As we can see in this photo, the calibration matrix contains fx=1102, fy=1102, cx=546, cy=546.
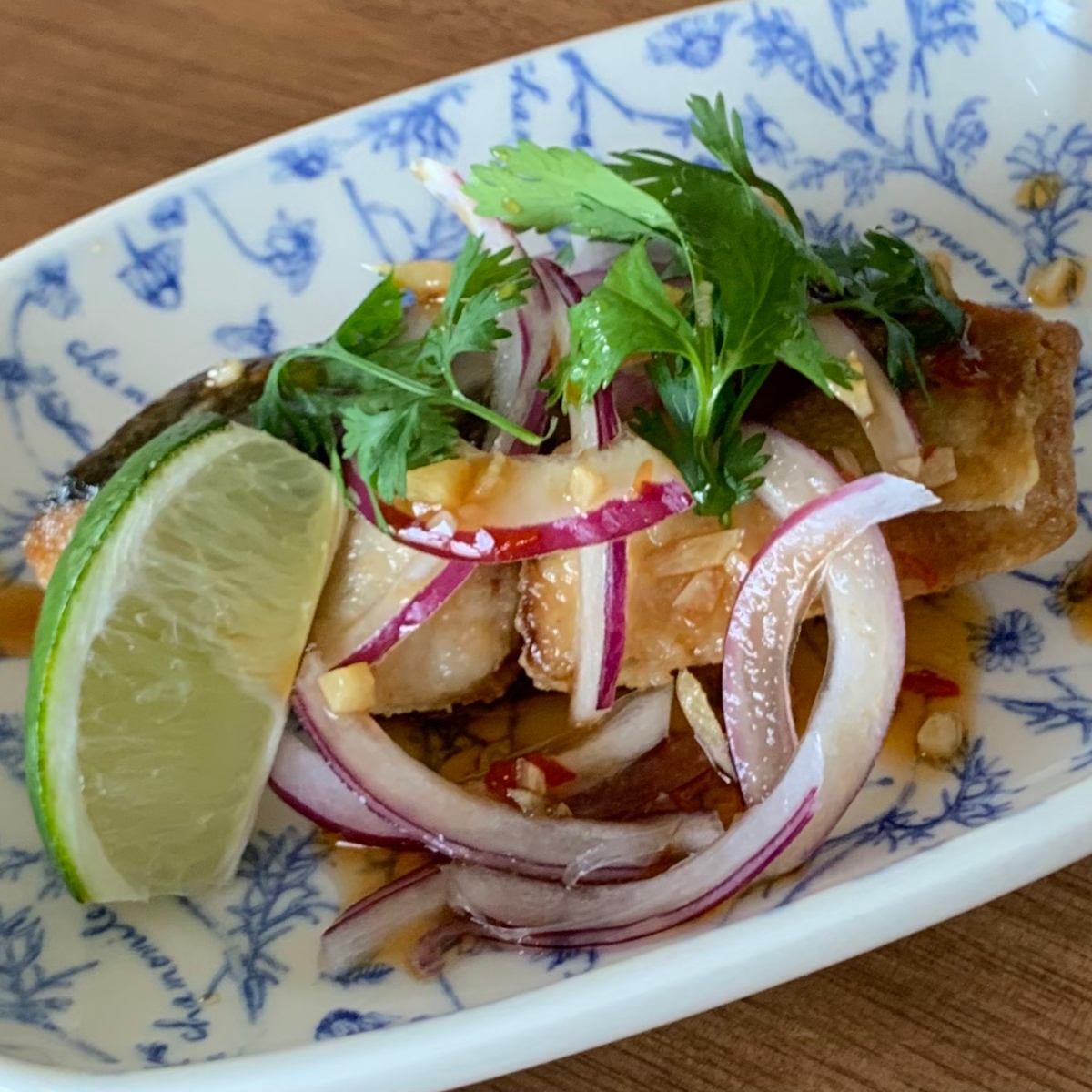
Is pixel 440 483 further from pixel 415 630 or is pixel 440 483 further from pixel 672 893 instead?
pixel 672 893

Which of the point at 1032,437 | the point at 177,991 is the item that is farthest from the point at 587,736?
the point at 1032,437

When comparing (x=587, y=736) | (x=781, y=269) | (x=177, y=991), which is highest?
(x=781, y=269)

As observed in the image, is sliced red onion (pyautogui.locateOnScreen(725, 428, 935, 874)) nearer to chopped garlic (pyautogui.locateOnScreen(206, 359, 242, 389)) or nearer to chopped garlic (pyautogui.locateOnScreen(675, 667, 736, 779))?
chopped garlic (pyautogui.locateOnScreen(675, 667, 736, 779))

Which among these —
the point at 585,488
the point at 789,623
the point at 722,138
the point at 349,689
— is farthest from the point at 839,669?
the point at 722,138

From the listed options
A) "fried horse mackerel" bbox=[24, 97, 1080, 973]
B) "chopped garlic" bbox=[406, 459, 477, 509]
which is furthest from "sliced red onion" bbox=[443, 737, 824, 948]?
"chopped garlic" bbox=[406, 459, 477, 509]

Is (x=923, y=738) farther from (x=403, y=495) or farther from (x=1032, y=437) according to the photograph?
(x=403, y=495)

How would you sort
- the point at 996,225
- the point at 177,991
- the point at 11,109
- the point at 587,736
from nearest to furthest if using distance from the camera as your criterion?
the point at 177,991 < the point at 587,736 < the point at 996,225 < the point at 11,109
